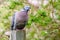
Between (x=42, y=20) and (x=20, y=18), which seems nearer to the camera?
(x=20, y=18)

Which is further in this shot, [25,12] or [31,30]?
[31,30]

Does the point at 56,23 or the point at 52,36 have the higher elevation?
the point at 56,23

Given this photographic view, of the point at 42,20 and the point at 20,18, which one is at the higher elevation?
the point at 20,18

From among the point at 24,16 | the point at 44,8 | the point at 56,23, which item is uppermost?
the point at 24,16

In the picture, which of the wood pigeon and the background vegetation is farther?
the background vegetation

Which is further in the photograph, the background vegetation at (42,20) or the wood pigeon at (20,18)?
the background vegetation at (42,20)

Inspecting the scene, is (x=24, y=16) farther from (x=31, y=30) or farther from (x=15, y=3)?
(x=31, y=30)

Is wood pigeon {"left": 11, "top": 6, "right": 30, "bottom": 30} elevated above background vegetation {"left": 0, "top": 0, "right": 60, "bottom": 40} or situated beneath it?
elevated above

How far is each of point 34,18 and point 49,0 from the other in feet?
1.54

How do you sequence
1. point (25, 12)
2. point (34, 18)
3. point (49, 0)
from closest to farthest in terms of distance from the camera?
point (25, 12) → point (34, 18) → point (49, 0)

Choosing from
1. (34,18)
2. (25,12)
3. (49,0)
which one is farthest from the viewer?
(49,0)

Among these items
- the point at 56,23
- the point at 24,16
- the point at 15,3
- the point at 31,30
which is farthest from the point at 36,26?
the point at 24,16

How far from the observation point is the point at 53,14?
365 centimetres

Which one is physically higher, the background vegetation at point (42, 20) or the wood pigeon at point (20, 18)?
the wood pigeon at point (20, 18)
